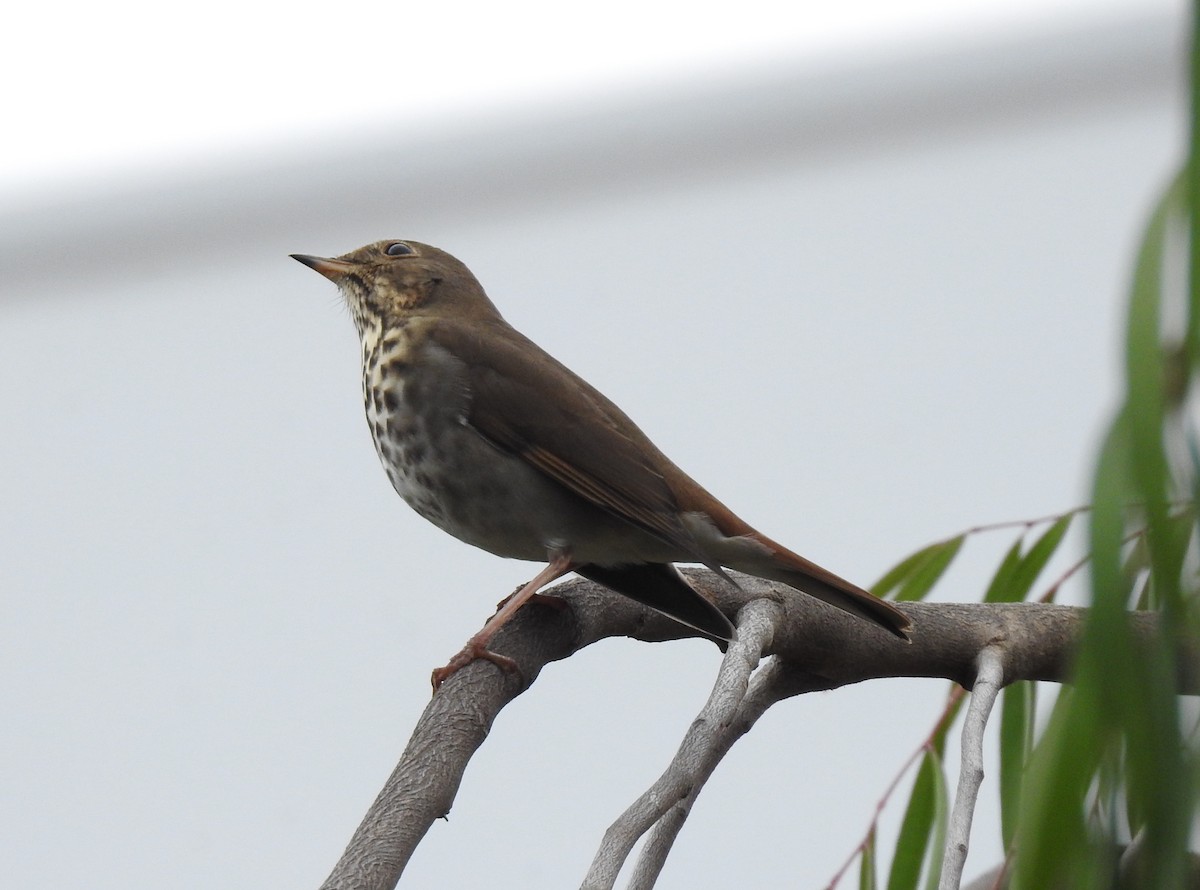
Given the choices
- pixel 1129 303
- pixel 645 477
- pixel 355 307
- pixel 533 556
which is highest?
pixel 355 307

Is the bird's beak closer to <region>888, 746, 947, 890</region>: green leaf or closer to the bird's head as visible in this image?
the bird's head

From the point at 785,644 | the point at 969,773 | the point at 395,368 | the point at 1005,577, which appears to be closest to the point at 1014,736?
the point at 1005,577

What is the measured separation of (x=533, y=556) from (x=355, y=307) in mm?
687

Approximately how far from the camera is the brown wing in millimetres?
2295

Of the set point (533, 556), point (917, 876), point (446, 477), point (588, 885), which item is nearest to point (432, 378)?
point (446, 477)

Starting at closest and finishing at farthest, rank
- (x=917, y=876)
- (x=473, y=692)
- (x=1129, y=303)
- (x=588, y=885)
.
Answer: (x=1129, y=303) → (x=588, y=885) → (x=473, y=692) → (x=917, y=876)

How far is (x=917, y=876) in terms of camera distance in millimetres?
2113

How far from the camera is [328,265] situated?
2807 mm

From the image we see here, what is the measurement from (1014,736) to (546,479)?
0.91m

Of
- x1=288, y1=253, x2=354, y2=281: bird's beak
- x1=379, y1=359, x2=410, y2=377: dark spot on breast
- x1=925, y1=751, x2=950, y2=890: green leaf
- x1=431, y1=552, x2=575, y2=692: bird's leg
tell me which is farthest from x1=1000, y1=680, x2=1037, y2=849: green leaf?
x1=288, y1=253, x2=354, y2=281: bird's beak

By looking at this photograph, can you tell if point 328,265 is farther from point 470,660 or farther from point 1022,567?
point 1022,567

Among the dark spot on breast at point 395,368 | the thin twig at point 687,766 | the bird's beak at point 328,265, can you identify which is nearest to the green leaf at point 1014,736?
the thin twig at point 687,766

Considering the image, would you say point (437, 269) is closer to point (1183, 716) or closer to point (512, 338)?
point (512, 338)

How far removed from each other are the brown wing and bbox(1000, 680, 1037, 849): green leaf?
616 millimetres
